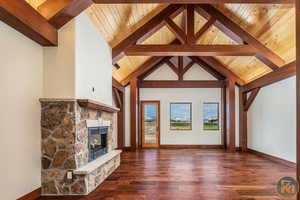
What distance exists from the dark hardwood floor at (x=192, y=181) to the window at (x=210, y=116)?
3.17 metres

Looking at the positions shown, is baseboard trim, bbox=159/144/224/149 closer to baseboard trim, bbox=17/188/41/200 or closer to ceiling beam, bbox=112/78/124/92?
ceiling beam, bbox=112/78/124/92

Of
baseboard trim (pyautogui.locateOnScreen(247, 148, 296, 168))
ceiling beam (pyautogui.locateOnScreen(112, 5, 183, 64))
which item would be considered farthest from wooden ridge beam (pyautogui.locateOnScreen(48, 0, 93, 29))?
baseboard trim (pyautogui.locateOnScreen(247, 148, 296, 168))

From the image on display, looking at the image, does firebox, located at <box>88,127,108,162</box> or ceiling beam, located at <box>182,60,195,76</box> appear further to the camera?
ceiling beam, located at <box>182,60,195,76</box>

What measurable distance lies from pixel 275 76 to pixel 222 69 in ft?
8.33

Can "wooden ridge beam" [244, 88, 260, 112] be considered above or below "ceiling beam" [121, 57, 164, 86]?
below

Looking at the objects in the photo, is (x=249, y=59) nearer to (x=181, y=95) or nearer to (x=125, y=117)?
(x=181, y=95)

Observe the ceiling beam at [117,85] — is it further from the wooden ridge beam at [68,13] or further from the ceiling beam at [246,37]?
the wooden ridge beam at [68,13]

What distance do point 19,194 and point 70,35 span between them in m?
2.44

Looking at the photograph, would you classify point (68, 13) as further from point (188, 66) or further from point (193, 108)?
point (193, 108)

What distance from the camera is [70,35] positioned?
3574 mm

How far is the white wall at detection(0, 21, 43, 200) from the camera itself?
8.91 ft

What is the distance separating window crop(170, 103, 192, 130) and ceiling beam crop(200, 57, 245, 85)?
1876mm

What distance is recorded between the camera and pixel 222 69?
839 cm

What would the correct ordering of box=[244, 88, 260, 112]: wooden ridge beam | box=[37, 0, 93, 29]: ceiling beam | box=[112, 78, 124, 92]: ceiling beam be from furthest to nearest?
box=[244, 88, 260, 112]: wooden ridge beam < box=[112, 78, 124, 92]: ceiling beam < box=[37, 0, 93, 29]: ceiling beam
